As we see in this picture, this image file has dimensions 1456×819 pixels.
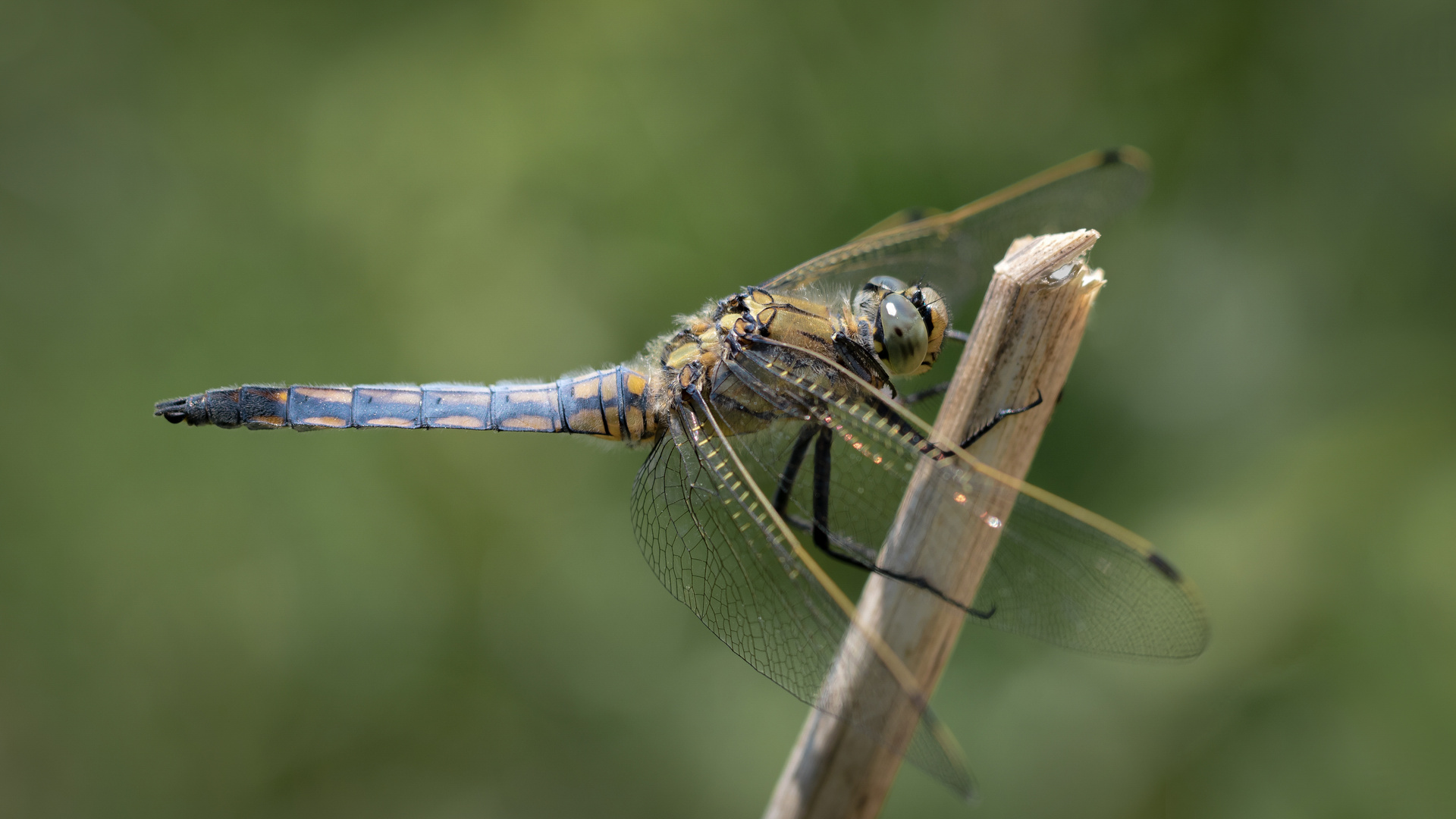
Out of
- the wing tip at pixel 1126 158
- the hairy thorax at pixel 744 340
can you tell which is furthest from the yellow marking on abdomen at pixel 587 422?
the wing tip at pixel 1126 158

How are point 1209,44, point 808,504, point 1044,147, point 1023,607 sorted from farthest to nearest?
point 1044,147, point 1209,44, point 808,504, point 1023,607

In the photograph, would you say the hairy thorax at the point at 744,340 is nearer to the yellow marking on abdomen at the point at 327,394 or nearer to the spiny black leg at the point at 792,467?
the spiny black leg at the point at 792,467

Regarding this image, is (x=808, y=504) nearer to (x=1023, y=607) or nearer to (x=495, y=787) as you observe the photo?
(x=1023, y=607)

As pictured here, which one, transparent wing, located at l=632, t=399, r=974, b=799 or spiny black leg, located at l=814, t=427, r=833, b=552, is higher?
spiny black leg, located at l=814, t=427, r=833, b=552

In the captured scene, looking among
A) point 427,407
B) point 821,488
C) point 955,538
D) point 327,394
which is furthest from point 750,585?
point 327,394

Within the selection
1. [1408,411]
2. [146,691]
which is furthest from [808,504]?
[146,691]

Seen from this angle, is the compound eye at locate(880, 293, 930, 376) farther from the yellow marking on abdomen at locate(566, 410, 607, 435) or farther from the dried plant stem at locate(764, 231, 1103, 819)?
the yellow marking on abdomen at locate(566, 410, 607, 435)

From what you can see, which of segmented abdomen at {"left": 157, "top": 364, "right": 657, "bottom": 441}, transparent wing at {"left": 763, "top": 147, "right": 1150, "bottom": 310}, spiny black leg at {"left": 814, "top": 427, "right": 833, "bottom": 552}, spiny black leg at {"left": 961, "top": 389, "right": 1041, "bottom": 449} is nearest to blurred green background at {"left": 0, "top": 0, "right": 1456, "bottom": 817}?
transparent wing at {"left": 763, "top": 147, "right": 1150, "bottom": 310}

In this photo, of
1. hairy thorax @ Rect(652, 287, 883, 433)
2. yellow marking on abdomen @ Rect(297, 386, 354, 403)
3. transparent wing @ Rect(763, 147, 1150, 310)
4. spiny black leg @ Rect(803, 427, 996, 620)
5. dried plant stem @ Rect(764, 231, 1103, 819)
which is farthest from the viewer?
yellow marking on abdomen @ Rect(297, 386, 354, 403)
